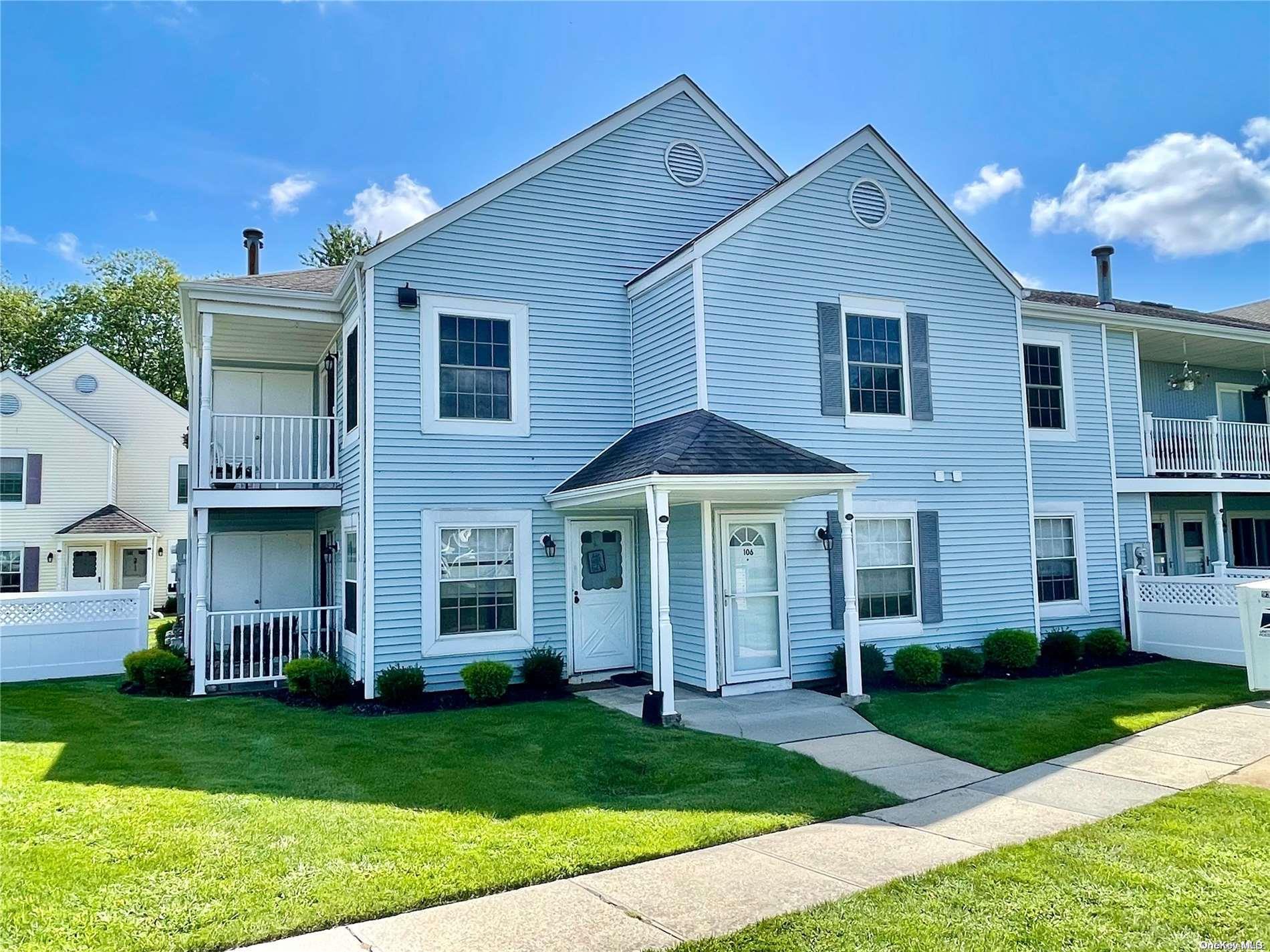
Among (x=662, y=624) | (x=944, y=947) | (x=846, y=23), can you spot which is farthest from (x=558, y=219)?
(x=944, y=947)

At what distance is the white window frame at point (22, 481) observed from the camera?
21.9 m

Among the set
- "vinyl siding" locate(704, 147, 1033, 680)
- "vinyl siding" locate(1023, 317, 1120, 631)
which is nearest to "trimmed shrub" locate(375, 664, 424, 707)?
"vinyl siding" locate(704, 147, 1033, 680)

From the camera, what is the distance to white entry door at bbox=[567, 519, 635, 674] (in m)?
11.3

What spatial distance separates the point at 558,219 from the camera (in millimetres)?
11727

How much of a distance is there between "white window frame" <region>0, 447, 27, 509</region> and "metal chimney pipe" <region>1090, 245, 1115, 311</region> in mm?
26307

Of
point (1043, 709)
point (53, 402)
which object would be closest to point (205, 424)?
point (1043, 709)

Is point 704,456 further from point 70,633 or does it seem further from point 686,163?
point 70,633

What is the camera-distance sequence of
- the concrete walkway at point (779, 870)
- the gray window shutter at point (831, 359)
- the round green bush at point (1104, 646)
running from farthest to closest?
the round green bush at point (1104, 646) < the gray window shutter at point (831, 359) < the concrete walkway at point (779, 870)

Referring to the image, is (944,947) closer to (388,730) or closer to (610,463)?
(388,730)

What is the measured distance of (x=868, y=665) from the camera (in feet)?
34.7

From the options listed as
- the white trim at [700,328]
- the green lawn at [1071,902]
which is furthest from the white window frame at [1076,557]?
the green lawn at [1071,902]

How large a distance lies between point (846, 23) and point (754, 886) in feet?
39.9

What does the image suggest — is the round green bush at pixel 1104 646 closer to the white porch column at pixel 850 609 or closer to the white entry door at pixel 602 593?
the white porch column at pixel 850 609

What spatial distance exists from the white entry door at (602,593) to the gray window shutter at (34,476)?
18.7m
